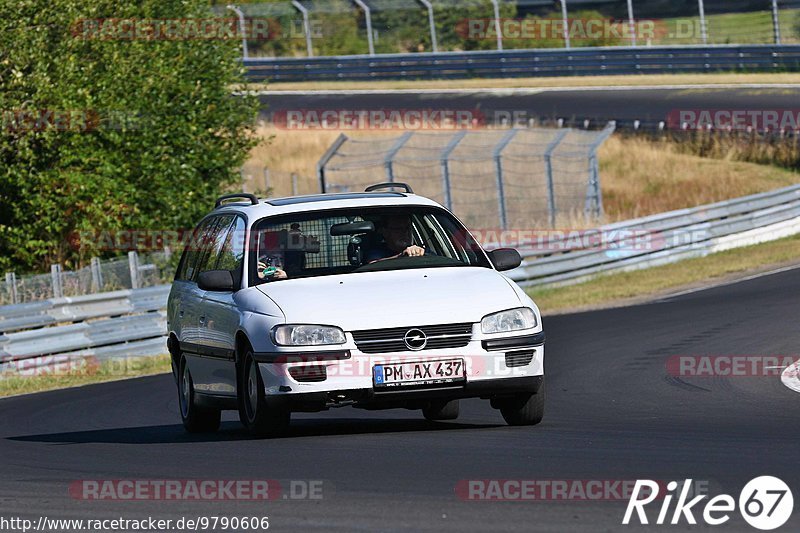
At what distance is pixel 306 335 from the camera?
30.4 feet

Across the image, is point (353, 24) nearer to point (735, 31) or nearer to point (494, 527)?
point (735, 31)

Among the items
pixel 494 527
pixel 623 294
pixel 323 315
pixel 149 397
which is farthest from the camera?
pixel 623 294

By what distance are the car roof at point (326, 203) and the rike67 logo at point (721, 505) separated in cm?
418

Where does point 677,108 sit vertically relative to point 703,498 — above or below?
below

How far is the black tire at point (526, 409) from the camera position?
Answer: 9.76 metres

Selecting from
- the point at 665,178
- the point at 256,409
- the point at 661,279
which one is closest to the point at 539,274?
the point at 661,279

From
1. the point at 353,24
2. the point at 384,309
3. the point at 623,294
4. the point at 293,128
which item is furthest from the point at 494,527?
the point at 353,24

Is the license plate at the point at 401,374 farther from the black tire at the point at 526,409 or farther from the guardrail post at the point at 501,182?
the guardrail post at the point at 501,182

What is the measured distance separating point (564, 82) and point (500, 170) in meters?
17.4

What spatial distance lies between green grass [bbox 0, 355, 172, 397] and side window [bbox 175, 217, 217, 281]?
5983 millimetres

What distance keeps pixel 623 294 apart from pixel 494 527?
694 inches

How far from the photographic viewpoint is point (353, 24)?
51531 mm

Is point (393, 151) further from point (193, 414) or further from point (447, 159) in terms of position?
point (193, 414)

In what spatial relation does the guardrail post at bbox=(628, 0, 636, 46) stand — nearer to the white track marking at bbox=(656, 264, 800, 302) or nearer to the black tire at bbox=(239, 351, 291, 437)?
the white track marking at bbox=(656, 264, 800, 302)
